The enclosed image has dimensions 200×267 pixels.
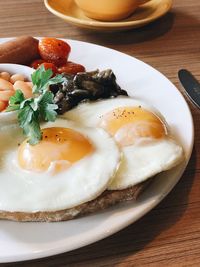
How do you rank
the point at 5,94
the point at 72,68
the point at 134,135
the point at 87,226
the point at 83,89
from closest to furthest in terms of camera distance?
the point at 87,226, the point at 134,135, the point at 83,89, the point at 5,94, the point at 72,68

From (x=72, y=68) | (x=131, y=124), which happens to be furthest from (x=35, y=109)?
(x=72, y=68)

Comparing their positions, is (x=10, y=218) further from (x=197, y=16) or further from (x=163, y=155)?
(x=197, y=16)

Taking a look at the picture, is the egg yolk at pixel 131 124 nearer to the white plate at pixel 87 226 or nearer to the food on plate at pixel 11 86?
the white plate at pixel 87 226

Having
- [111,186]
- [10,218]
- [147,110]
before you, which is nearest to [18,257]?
[10,218]

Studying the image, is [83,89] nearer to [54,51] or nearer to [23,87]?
[23,87]

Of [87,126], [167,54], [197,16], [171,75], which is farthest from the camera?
[197,16]

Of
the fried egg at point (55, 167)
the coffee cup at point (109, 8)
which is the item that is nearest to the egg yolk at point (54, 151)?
the fried egg at point (55, 167)
